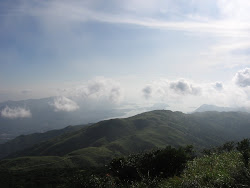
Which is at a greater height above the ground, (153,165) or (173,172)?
(153,165)

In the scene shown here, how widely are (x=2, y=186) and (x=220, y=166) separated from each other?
6920 inches

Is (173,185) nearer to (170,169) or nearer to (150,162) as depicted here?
(170,169)

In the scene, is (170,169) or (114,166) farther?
(114,166)

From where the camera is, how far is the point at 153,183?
2281 cm

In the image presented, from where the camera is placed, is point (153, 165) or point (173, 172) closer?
point (173, 172)

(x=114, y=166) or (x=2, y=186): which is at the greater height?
(x=114, y=166)

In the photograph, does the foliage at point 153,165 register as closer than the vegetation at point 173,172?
No

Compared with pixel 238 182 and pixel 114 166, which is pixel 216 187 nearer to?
pixel 238 182

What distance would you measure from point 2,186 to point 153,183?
564 feet

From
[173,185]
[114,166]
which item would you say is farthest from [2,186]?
[173,185]

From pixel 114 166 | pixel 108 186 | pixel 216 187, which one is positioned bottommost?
pixel 114 166

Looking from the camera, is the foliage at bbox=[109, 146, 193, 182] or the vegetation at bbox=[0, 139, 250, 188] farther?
the foliage at bbox=[109, 146, 193, 182]

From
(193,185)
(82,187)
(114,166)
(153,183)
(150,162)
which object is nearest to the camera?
(193,185)

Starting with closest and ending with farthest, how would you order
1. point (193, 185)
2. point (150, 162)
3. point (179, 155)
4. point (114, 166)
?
1. point (193, 185)
2. point (179, 155)
3. point (150, 162)
4. point (114, 166)
